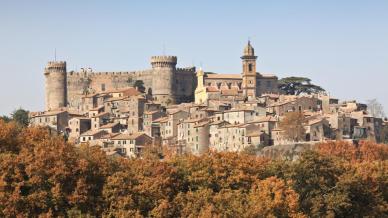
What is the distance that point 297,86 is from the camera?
122625 millimetres

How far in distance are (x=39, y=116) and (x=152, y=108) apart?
1152 cm

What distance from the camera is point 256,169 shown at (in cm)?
5584

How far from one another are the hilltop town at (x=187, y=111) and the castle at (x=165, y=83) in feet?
0.37

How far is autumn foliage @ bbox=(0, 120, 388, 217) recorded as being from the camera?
46.3 metres

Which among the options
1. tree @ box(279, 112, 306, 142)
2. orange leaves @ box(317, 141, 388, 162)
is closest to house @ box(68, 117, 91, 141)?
tree @ box(279, 112, 306, 142)

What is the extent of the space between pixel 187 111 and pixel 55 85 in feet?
74.5

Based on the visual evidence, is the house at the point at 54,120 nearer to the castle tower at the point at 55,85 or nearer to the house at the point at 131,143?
the house at the point at 131,143

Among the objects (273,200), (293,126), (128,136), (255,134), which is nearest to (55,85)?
(128,136)

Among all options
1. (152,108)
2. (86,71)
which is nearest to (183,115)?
(152,108)

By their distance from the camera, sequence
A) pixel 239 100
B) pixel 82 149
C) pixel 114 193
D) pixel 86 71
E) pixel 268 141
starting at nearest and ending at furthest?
1. pixel 114 193
2. pixel 82 149
3. pixel 268 141
4. pixel 239 100
5. pixel 86 71

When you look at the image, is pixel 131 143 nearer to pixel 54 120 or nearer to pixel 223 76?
pixel 54 120

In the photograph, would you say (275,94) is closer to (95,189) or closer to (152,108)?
(152,108)

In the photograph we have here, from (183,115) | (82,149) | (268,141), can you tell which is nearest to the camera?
(82,149)

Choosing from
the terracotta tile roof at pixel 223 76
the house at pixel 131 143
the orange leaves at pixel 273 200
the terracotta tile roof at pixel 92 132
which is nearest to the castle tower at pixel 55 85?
the terracotta tile roof at pixel 223 76
